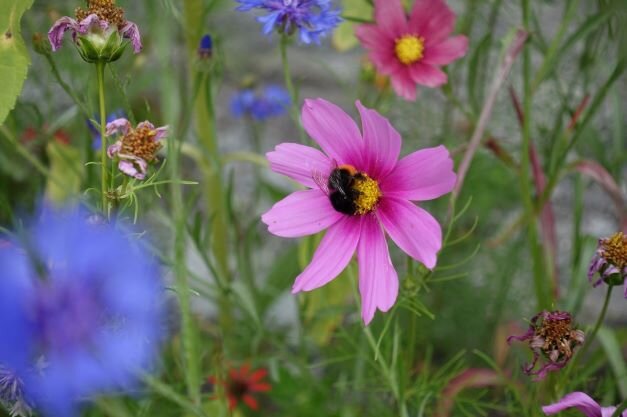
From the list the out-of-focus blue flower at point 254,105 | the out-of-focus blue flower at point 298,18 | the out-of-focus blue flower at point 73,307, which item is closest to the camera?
the out-of-focus blue flower at point 73,307

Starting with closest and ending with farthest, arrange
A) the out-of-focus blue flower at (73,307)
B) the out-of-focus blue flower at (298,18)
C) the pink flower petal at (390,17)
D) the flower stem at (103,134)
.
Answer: the out-of-focus blue flower at (73,307), the flower stem at (103,134), the out-of-focus blue flower at (298,18), the pink flower petal at (390,17)

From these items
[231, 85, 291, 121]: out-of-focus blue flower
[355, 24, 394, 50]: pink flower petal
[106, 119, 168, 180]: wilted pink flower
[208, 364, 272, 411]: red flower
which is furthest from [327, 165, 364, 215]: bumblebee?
[231, 85, 291, 121]: out-of-focus blue flower

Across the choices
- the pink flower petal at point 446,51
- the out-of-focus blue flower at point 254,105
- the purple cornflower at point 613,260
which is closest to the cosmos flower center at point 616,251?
the purple cornflower at point 613,260

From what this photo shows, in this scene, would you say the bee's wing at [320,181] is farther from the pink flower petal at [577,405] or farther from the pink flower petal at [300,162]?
the pink flower petal at [577,405]

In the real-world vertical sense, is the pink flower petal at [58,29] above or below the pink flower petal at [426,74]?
above

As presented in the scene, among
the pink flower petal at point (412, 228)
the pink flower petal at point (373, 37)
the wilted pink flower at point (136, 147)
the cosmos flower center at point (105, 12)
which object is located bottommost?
the pink flower petal at point (412, 228)

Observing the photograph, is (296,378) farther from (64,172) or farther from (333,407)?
(64,172)

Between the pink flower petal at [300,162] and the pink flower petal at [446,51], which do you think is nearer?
the pink flower petal at [300,162]

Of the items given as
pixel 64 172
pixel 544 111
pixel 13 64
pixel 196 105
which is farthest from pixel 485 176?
pixel 13 64
